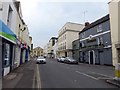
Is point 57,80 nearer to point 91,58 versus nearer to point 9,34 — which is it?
point 9,34

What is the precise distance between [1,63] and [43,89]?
5475mm

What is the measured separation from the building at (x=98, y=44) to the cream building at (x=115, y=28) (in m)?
1.51

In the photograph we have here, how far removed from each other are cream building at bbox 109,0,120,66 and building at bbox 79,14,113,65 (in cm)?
151

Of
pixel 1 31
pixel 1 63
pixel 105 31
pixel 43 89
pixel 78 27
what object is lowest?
pixel 43 89

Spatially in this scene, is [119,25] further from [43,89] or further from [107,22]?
[43,89]

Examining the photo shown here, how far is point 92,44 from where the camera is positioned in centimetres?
3569

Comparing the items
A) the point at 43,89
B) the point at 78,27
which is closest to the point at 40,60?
the point at 43,89

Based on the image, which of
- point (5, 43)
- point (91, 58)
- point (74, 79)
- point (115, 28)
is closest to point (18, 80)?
point (74, 79)

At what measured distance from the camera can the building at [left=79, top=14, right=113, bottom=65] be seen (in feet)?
95.5

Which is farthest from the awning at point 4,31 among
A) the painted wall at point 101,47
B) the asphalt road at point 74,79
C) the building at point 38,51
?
the building at point 38,51

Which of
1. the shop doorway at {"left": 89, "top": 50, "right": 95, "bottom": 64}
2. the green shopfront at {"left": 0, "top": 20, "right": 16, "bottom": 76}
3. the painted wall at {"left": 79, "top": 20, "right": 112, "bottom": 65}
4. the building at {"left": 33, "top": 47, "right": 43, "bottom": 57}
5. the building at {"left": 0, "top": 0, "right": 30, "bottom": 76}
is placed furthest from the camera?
the building at {"left": 33, "top": 47, "right": 43, "bottom": 57}

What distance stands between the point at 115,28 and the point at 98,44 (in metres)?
7.22

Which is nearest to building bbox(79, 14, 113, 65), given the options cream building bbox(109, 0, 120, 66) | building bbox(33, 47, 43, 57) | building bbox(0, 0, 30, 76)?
cream building bbox(109, 0, 120, 66)

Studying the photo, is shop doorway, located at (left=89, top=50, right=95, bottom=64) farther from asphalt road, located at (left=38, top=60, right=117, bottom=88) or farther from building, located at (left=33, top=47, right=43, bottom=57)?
building, located at (left=33, top=47, right=43, bottom=57)
